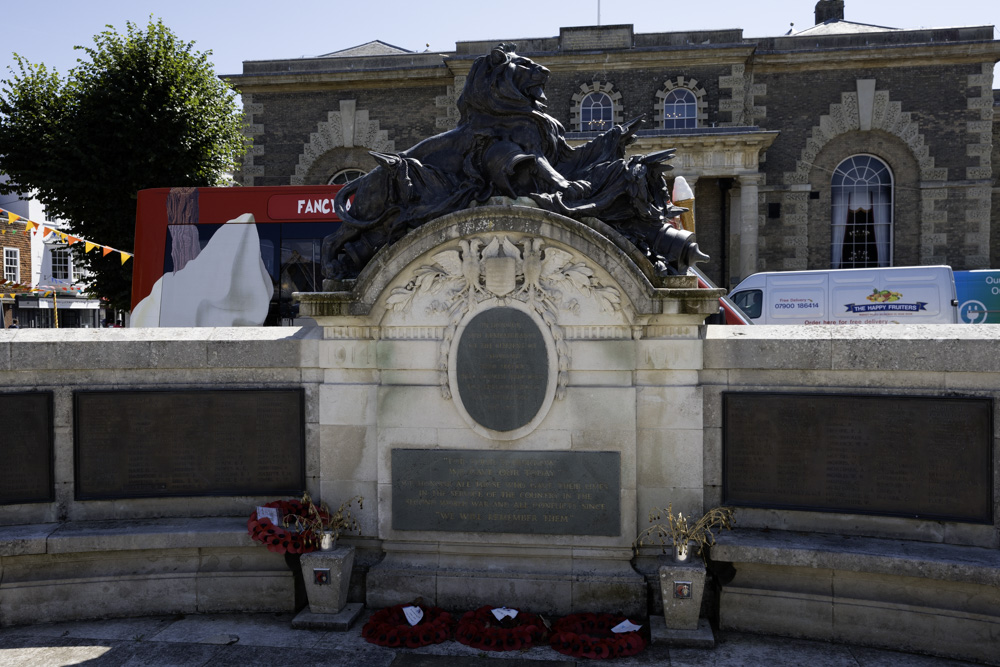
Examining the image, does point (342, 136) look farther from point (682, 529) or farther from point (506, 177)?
point (682, 529)

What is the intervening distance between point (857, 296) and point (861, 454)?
550 inches

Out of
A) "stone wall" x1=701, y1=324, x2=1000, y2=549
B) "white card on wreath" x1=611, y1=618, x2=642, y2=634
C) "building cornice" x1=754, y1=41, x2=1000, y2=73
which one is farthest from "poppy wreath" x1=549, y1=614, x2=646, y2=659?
"building cornice" x1=754, y1=41, x2=1000, y2=73

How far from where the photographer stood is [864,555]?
16.7 feet

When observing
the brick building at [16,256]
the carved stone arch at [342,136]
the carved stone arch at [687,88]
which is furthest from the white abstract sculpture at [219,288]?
the brick building at [16,256]

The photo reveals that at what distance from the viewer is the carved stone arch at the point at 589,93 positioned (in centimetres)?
2823

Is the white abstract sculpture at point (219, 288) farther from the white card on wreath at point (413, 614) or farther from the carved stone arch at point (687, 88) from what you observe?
the carved stone arch at point (687, 88)

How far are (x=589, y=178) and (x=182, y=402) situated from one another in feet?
12.8

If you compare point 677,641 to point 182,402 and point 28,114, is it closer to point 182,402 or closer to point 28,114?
point 182,402

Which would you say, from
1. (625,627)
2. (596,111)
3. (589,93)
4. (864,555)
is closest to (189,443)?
(625,627)

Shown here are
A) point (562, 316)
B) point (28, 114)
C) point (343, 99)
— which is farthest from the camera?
point (343, 99)

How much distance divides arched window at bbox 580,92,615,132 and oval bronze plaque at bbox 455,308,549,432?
78.4 ft

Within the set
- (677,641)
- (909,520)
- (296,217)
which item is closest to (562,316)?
(677,641)

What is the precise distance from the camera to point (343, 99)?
1191 inches

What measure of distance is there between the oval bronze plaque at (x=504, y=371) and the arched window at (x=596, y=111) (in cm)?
2390
